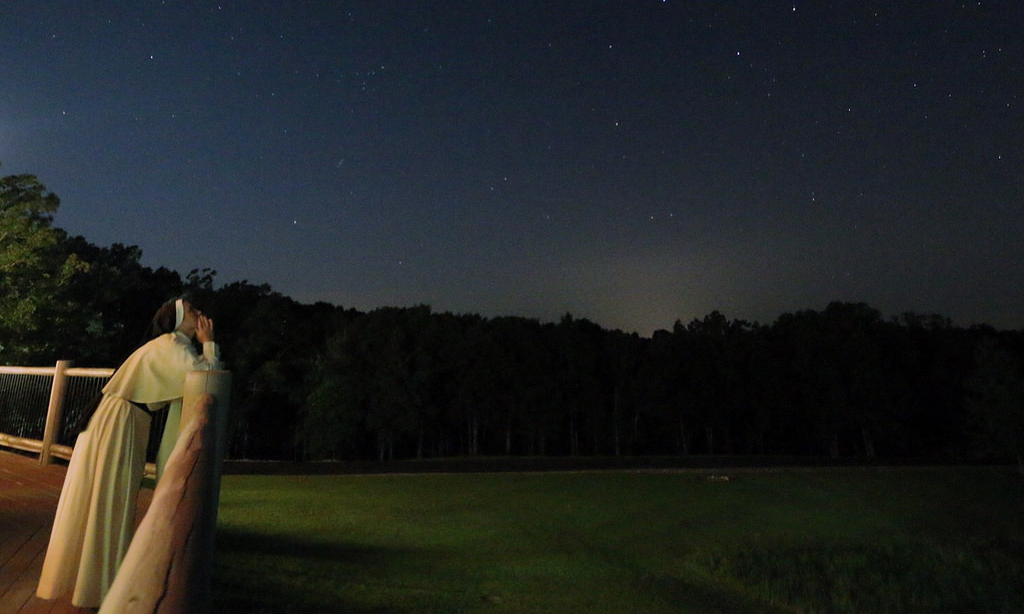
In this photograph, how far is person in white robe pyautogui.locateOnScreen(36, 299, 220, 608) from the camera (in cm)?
343

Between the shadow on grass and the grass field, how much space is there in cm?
2

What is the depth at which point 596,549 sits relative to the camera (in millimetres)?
8938

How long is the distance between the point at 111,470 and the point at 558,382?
4311cm

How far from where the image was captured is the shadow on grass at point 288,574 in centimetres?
518

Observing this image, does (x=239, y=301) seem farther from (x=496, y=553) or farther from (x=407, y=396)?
(x=496, y=553)

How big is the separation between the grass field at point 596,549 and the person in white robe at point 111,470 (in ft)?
5.19

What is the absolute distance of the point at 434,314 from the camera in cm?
4659

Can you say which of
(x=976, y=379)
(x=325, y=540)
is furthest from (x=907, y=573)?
(x=976, y=379)

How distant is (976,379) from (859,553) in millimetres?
25374

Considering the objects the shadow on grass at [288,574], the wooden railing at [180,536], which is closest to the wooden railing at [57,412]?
the shadow on grass at [288,574]

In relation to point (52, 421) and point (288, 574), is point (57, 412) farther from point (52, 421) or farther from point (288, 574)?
point (288, 574)

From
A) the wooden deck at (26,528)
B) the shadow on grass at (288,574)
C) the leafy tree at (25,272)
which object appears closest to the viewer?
the wooden deck at (26,528)

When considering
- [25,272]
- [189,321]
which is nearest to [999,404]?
[189,321]

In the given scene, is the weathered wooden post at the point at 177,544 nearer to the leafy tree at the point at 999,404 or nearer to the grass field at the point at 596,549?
the grass field at the point at 596,549
